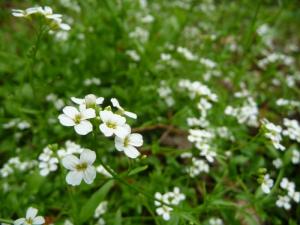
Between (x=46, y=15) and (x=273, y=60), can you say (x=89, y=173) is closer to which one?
(x=46, y=15)

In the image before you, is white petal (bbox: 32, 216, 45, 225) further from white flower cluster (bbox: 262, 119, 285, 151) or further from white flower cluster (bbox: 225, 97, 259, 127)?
white flower cluster (bbox: 225, 97, 259, 127)

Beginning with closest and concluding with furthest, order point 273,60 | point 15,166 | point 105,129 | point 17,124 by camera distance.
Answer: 1. point 105,129
2. point 15,166
3. point 17,124
4. point 273,60

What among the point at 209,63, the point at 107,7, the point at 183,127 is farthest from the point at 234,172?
the point at 107,7

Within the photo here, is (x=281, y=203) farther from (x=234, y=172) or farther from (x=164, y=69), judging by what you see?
(x=164, y=69)

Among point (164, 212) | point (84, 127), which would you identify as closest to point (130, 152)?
point (84, 127)

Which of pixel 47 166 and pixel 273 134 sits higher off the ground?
pixel 273 134

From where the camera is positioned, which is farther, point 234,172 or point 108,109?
point 234,172
